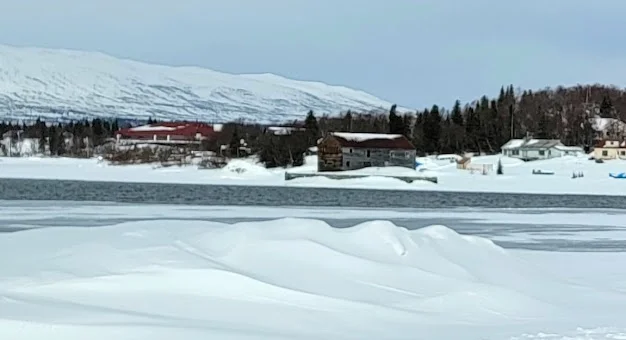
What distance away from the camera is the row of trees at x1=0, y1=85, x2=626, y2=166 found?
91.8 m

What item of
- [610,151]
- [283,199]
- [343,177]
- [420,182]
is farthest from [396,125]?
[283,199]

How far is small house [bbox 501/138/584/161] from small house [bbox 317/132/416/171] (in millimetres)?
25067

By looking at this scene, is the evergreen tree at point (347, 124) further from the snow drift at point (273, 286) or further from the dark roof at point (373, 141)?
the snow drift at point (273, 286)

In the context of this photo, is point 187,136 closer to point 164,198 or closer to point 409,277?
point 164,198

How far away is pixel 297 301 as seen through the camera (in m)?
8.92

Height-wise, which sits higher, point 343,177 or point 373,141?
point 373,141

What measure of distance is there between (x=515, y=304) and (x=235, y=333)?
383cm

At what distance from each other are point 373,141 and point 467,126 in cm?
3620

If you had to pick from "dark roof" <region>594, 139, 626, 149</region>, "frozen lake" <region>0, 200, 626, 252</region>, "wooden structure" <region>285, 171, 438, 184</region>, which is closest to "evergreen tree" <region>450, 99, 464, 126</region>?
"dark roof" <region>594, 139, 626, 149</region>

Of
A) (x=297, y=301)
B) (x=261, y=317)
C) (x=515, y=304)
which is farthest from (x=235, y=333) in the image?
(x=515, y=304)

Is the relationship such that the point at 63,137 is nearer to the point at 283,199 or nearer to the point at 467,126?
the point at 467,126

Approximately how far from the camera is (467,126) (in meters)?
110

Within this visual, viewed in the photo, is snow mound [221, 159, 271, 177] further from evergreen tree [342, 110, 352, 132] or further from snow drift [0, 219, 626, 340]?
evergreen tree [342, 110, 352, 132]

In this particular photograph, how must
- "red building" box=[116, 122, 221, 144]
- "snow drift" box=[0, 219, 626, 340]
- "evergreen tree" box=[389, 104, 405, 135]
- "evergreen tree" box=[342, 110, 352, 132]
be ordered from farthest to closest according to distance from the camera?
"red building" box=[116, 122, 221, 144], "evergreen tree" box=[342, 110, 352, 132], "evergreen tree" box=[389, 104, 405, 135], "snow drift" box=[0, 219, 626, 340]
